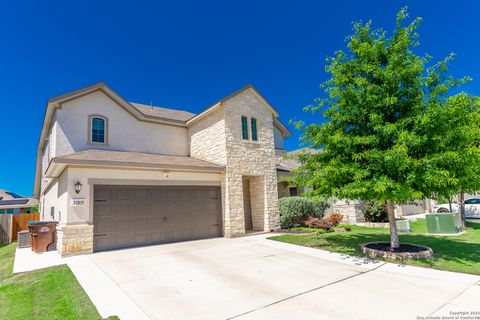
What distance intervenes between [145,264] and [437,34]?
20.3 meters

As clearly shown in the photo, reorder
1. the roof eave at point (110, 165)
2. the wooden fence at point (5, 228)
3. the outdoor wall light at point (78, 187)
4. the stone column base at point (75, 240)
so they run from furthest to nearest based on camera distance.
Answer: the wooden fence at point (5, 228)
the outdoor wall light at point (78, 187)
the roof eave at point (110, 165)
the stone column base at point (75, 240)

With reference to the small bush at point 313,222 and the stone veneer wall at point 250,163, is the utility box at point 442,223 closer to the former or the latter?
the small bush at point 313,222

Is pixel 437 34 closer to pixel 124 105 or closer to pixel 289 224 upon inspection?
pixel 289 224

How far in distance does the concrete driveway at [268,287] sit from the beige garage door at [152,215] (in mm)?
1671

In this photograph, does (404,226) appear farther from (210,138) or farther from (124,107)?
(124,107)

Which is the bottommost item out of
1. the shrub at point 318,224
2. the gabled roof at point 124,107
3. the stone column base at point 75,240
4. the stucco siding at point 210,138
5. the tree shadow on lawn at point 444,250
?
the tree shadow on lawn at point 444,250

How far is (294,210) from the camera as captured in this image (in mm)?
14727

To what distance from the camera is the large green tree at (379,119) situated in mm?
7090

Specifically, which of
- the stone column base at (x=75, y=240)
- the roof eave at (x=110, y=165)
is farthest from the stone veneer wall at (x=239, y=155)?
the stone column base at (x=75, y=240)

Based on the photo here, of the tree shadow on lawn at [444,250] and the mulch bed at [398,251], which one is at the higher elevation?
the mulch bed at [398,251]

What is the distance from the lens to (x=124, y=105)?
14445mm

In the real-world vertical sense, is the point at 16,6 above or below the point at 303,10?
below

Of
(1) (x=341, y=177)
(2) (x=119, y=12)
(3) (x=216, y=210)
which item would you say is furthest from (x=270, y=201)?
(2) (x=119, y=12)

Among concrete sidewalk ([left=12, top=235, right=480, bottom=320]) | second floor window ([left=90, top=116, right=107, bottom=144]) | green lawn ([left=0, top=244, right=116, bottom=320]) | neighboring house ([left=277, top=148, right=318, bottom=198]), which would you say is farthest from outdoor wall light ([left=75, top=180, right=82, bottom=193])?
neighboring house ([left=277, top=148, right=318, bottom=198])
